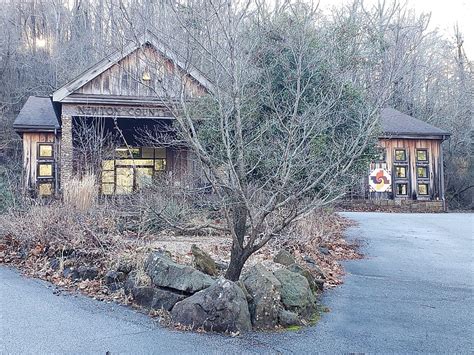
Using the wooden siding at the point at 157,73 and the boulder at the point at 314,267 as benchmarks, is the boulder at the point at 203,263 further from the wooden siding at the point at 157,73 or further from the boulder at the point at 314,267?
the wooden siding at the point at 157,73

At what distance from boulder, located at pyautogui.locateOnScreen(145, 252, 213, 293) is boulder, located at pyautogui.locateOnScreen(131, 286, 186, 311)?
87 mm

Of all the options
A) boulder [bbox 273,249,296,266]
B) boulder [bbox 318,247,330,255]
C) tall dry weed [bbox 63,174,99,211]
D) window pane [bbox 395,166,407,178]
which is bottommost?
boulder [bbox 318,247,330,255]

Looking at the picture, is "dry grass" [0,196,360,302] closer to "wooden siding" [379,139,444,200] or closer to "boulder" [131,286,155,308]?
"boulder" [131,286,155,308]

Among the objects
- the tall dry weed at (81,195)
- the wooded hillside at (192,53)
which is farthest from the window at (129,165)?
the tall dry weed at (81,195)

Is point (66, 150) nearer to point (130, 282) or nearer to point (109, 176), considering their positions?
point (109, 176)

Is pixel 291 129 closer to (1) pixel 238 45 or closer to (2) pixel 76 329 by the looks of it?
(1) pixel 238 45

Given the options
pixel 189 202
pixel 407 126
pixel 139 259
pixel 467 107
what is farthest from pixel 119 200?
pixel 467 107

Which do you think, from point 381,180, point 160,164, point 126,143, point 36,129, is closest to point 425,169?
point 381,180

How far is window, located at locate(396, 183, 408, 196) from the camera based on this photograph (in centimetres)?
2144

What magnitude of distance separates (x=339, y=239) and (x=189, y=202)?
3838mm

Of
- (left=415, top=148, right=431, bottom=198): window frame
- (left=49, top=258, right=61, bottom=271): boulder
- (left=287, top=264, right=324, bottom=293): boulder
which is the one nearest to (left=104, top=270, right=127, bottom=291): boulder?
(left=49, top=258, right=61, bottom=271): boulder

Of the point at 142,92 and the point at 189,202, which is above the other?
the point at 142,92

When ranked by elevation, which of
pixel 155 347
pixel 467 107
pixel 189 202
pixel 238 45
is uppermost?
pixel 467 107

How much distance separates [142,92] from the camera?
14.1m
